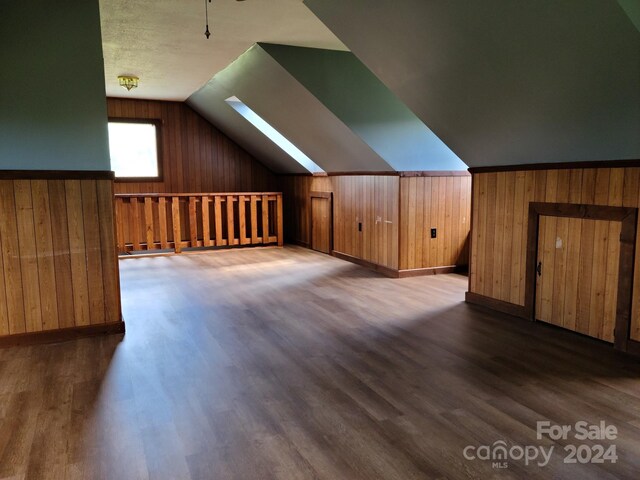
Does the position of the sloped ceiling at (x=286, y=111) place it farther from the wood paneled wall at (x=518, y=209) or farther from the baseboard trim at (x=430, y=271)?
the wood paneled wall at (x=518, y=209)

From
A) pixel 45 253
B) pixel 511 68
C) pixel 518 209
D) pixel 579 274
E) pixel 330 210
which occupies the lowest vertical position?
pixel 579 274

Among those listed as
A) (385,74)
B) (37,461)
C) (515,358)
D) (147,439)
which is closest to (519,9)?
(385,74)

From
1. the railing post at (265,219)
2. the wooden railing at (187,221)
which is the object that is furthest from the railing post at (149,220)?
the railing post at (265,219)

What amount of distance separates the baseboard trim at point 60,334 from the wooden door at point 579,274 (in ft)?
11.5

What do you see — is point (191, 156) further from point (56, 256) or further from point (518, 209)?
point (518, 209)

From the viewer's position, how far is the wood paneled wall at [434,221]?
569cm

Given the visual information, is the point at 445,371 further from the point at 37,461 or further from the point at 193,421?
the point at 37,461

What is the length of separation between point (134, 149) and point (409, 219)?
533 cm

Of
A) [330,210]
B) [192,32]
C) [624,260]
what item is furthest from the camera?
[330,210]

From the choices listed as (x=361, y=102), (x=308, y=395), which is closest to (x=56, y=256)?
(x=308, y=395)

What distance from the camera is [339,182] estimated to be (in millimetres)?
7023

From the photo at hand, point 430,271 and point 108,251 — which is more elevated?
point 108,251

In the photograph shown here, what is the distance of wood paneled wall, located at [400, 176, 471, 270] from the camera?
569 centimetres

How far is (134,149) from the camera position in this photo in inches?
329
